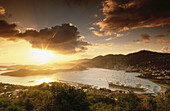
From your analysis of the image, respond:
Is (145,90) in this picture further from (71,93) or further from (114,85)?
(71,93)

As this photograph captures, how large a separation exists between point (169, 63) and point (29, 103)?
13573 cm

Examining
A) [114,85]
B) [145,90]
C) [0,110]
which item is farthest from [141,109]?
[114,85]

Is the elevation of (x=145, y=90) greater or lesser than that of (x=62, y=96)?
lesser

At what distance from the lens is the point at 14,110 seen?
10266 millimetres

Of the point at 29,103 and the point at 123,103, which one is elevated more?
the point at 29,103

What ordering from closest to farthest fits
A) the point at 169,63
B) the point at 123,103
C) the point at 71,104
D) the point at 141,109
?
the point at 71,104 < the point at 141,109 < the point at 123,103 < the point at 169,63

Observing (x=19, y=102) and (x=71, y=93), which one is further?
(x=19, y=102)

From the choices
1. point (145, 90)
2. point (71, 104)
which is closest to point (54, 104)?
point (71, 104)

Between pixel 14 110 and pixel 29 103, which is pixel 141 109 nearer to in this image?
pixel 14 110

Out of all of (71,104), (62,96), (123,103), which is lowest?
(123,103)

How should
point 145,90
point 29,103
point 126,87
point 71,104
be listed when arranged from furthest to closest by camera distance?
point 126,87 → point 145,90 → point 29,103 → point 71,104

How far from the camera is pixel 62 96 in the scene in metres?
8.16

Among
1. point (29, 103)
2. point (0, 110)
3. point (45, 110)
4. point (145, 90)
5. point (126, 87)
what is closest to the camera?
point (45, 110)

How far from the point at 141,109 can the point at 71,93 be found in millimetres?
7881
